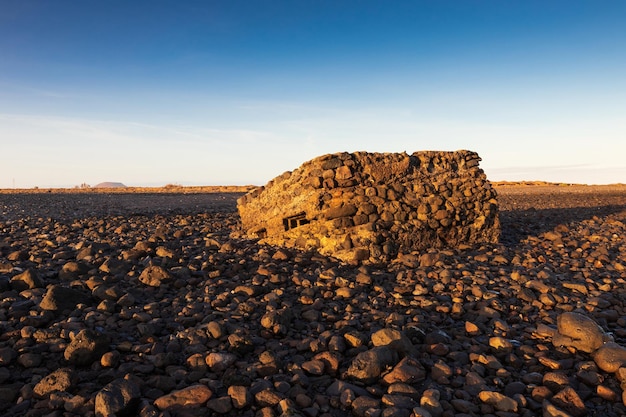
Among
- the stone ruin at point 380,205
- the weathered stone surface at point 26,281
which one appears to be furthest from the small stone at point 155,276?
the stone ruin at point 380,205

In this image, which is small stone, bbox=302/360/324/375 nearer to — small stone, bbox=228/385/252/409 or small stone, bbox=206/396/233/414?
small stone, bbox=228/385/252/409

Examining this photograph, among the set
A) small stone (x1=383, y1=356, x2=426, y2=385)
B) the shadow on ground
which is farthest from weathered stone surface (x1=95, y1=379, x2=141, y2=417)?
the shadow on ground

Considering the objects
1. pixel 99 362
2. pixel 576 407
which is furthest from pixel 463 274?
pixel 99 362

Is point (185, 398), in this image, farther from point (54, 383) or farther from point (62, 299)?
point (62, 299)

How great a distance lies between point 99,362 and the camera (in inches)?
151

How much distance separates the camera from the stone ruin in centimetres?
764

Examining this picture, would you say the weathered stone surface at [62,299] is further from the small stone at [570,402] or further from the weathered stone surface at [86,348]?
the small stone at [570,402]

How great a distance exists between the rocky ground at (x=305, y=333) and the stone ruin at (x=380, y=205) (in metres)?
0.50

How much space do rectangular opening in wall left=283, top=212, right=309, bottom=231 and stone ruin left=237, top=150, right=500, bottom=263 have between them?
2 centimetres

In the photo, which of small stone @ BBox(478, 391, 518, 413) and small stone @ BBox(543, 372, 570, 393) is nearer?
small stone @ BBox(478, 391, 518, 413)

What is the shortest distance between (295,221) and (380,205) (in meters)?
1.86

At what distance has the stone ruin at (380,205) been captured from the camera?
7.64 metres

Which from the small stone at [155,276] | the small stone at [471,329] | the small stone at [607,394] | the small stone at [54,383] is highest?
the small stone at [155,276]

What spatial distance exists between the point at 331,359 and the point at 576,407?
201cm
